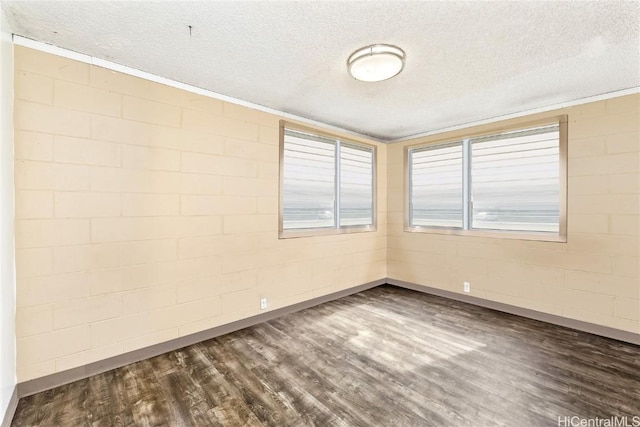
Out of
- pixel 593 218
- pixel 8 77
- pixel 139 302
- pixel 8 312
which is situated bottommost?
pixel 139 302

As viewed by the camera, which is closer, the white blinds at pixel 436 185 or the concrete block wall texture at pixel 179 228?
the concrete block wall texture at pixel 179 228

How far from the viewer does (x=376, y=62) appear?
87.7 inches

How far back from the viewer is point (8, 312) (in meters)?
1.83

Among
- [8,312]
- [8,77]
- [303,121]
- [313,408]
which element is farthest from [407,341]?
[8,77]

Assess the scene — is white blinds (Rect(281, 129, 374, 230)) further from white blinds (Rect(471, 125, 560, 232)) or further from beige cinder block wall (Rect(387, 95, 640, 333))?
beige cinder block wall (Rect(387, 95, 640, 333))

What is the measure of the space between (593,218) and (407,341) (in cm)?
243

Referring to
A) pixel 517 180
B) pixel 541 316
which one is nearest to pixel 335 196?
pixel 517 180

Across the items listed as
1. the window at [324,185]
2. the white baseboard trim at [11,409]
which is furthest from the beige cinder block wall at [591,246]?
the white baseboard trim at [11,409]

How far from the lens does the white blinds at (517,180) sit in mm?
3410

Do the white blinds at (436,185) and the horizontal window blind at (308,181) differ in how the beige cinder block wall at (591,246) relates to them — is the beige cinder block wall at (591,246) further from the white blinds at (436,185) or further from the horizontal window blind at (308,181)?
the horizontal window blind at (308,181)

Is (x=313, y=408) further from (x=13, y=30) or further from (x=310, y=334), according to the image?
(x=13, y=30)

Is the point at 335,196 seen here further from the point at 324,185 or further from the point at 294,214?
the point at 294,214

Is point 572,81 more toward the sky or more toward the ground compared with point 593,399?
more toward the sky

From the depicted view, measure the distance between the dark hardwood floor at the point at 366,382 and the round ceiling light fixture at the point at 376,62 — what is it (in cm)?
246
